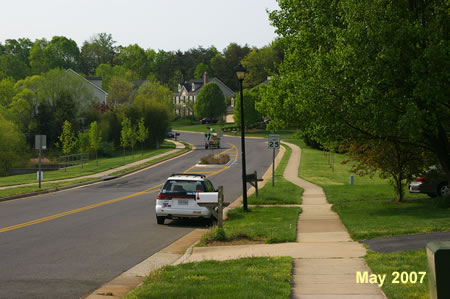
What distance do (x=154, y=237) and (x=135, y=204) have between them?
883 centimetres

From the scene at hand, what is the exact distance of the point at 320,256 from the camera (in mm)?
11242

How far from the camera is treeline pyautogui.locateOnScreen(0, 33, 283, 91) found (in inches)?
5285

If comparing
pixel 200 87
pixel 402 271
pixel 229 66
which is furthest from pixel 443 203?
pixel 229 66

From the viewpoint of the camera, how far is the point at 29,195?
93.2 feet

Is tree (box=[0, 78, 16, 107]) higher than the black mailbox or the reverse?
higher

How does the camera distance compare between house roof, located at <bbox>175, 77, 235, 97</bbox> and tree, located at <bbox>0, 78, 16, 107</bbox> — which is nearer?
tree, located at <bbox>0, 78, 16, 107</bbox>

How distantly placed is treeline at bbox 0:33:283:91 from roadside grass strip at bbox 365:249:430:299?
12165cm

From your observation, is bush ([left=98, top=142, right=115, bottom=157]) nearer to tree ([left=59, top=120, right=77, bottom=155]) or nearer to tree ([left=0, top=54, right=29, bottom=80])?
tree ([left=59, top=120, right=77, bottom=155])

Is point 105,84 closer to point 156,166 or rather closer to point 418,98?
point 156,166

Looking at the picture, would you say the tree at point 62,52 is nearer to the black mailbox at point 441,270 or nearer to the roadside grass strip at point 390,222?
the roadside grass strip at point 390,222

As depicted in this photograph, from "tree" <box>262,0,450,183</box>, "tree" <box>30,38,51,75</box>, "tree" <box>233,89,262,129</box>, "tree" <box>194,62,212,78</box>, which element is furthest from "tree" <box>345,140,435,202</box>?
"tree" <box>194,62,212,78</box>

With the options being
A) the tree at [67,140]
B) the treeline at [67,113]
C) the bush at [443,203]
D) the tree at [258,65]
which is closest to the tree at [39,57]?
the tree at [258,65]

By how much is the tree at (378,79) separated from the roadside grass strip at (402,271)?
19.5 ft

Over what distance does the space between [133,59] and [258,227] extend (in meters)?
157
